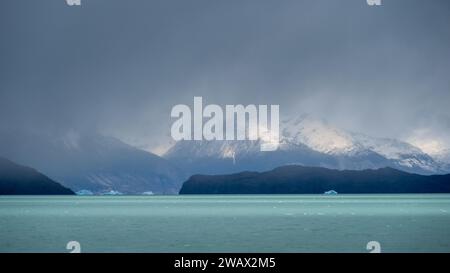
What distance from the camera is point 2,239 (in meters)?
61.2

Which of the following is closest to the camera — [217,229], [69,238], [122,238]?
[122,238]

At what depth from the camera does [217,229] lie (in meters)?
72.1
